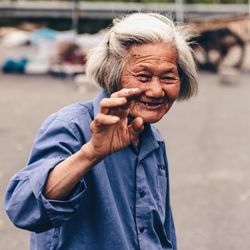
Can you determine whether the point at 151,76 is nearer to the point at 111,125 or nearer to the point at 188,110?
the point at 111,125

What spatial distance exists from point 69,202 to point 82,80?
10.5m

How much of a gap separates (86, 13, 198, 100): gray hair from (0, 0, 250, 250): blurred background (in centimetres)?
40

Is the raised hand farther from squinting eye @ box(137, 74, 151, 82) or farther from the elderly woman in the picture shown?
squinting eye @ box(137, 74, 151, 82)

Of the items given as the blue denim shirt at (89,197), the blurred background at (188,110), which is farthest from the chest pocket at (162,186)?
the blurred background at (188,110)

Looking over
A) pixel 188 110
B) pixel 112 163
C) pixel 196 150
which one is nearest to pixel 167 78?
pixel 112 163

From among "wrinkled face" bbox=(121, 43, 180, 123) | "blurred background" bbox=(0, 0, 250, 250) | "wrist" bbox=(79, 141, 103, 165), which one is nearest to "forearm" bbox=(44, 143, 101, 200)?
"wrist" bbox=(79, 141, 103, 165)

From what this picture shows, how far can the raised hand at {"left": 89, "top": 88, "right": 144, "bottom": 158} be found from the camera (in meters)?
1.56

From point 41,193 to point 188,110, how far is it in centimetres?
859

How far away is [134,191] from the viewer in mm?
2014

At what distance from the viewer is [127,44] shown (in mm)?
1998

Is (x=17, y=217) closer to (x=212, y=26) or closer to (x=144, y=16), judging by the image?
(x=144, y=16)

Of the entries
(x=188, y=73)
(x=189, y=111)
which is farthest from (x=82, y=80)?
(x=188, y=73)

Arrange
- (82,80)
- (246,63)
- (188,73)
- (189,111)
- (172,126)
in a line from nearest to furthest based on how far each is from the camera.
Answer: (188,73) → (172,126) → (189,111) → (82,80) → (246,63)

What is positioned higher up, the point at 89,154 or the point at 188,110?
the point at 89,154
